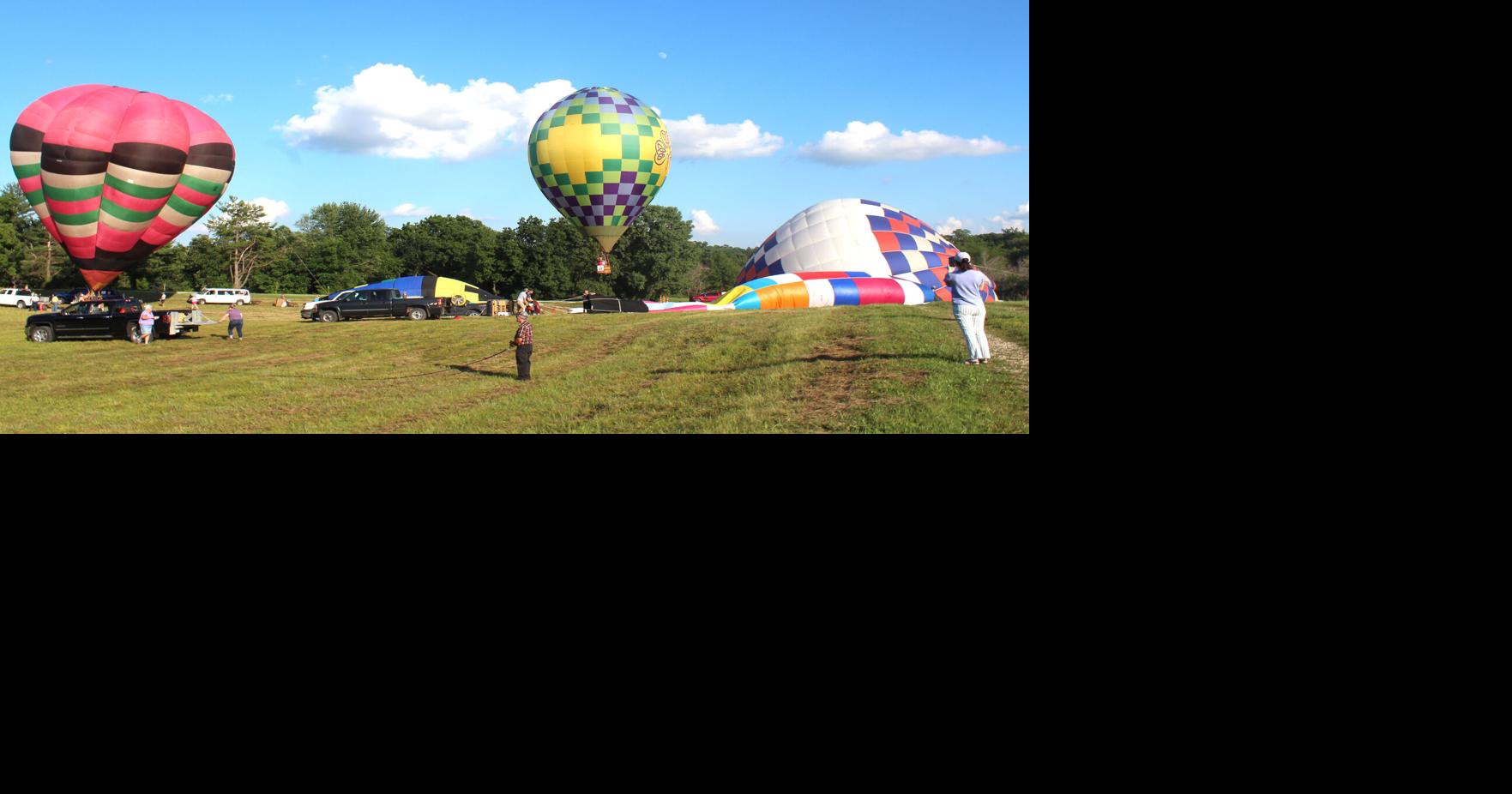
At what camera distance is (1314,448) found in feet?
10.7

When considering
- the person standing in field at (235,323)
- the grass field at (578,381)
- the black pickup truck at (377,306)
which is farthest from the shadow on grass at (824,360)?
the black pickup truck at (377,306)

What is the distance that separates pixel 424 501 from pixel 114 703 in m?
2.65

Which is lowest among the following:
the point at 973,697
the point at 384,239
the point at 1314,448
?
the point at 973,697

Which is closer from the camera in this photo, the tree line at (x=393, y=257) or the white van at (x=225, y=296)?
the white van at (x=225, y=296)

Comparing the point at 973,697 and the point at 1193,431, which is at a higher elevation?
the point at 1193,431

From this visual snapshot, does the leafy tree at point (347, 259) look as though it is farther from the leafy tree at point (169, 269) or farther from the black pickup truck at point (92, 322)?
the black pickup truck at point (92, 322)

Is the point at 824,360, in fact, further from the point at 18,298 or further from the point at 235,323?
the point at 18,298

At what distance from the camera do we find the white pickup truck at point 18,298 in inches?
1552

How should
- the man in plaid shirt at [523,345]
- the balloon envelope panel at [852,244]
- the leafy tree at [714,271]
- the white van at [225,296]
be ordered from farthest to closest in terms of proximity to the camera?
the leafy tree at [714,271], the white van at [225,296], the balloon envelope panel at [852,244], the man in plaid shirt at [523,345]

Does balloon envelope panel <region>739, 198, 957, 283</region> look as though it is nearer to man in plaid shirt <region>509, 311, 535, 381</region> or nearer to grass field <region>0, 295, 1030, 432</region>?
grass field <region>0, 295, 1030, 432</region>

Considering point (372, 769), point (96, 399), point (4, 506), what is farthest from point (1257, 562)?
point (96, 399)

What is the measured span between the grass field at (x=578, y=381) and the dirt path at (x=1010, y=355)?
5cm

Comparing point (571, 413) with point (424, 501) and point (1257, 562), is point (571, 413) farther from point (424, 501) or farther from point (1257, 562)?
point (1257, 562)

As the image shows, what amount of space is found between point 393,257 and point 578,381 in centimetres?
6128
